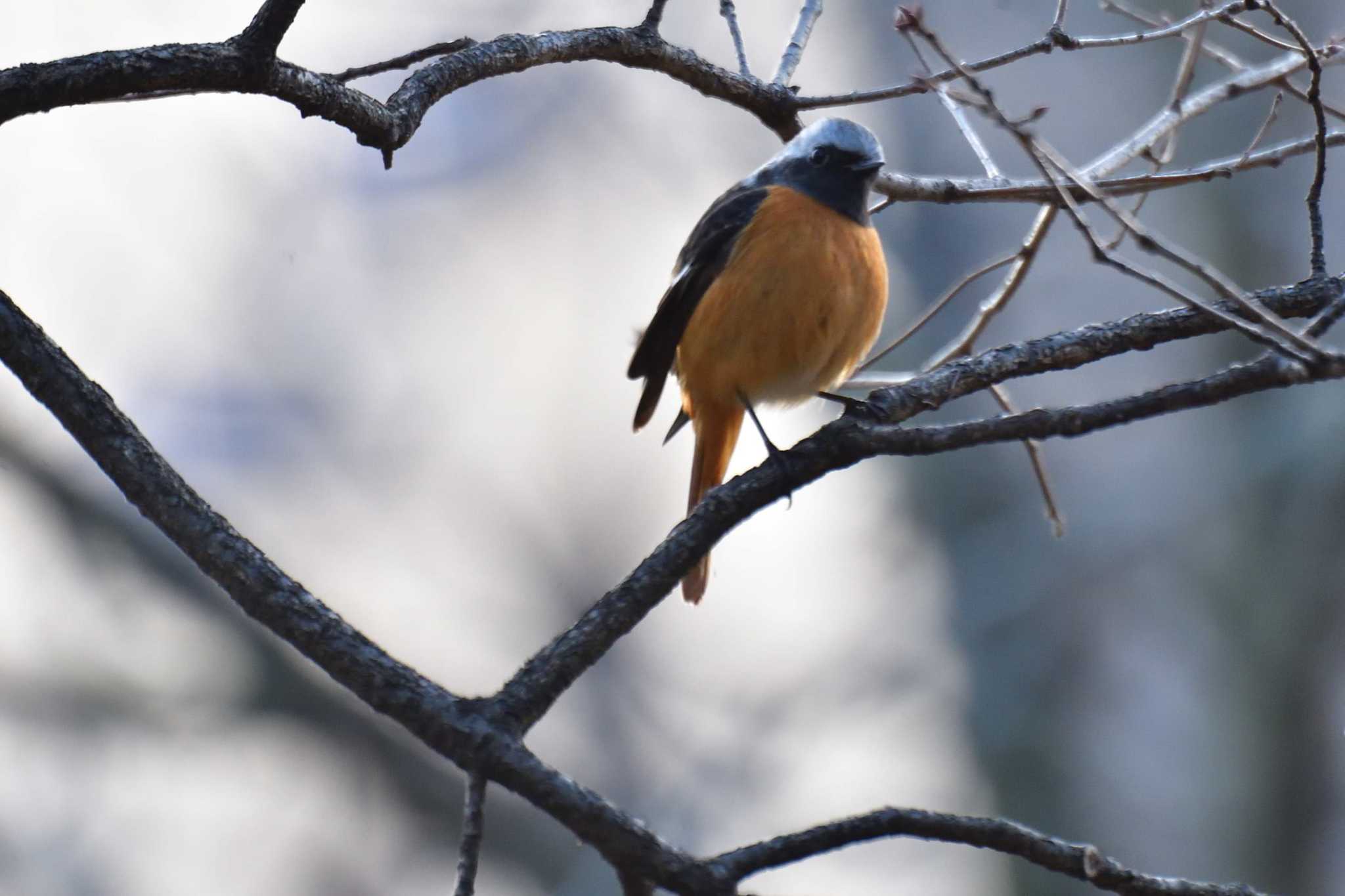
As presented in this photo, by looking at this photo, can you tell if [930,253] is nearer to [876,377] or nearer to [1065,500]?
[1065,500]

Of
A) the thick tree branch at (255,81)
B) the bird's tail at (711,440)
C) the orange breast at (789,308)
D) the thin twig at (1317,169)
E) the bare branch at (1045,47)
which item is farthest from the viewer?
the bird's tail at (711,440)

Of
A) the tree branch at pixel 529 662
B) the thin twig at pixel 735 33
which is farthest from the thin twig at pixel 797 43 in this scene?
the tree branch at pixel 529 662

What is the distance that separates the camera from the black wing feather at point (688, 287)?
4.58m

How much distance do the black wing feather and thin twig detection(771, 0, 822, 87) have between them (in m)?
0.84

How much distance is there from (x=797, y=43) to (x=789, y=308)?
87 cm

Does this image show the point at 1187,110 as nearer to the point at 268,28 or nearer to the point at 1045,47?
the point at 1045,47

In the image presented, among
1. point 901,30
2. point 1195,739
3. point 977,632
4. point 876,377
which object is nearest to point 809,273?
point 876,377

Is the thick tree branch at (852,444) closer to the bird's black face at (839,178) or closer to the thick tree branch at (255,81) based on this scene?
the thick tree branch at (255,81)

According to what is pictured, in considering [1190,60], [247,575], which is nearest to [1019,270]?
[1190,60]

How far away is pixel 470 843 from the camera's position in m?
1.82

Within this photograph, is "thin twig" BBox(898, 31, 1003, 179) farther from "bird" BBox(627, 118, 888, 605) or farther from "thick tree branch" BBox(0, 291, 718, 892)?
"thick tree branch" BBox(0, 291, 718, 892)

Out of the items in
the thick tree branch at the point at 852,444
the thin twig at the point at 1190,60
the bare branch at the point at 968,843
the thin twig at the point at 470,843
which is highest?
the thin twig at the point at 1190,60

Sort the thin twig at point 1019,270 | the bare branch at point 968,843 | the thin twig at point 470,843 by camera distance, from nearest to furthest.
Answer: the thin twig at point 470,843
the bare branch at point 968,843
the thin twig at point 1019,270

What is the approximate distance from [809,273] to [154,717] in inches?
216
